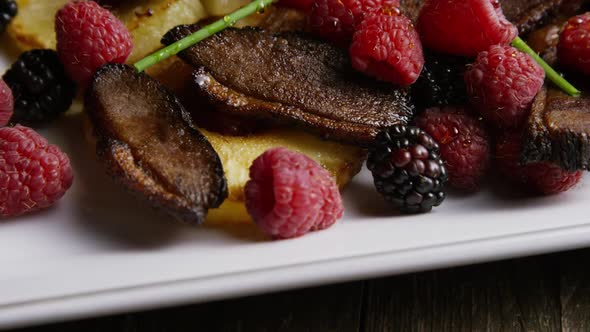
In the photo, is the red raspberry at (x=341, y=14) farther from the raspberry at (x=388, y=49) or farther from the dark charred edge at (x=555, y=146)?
the dark charred edge at (x=555, y=146)

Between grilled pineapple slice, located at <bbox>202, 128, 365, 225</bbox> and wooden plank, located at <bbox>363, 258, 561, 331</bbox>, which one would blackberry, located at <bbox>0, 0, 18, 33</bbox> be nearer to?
grilled pineapple slice, located at <bbox>202, 128, 365, 225</bbox>

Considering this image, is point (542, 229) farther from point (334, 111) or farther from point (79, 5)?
point (79, 5)

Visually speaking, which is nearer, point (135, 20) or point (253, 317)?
point (253, 317)

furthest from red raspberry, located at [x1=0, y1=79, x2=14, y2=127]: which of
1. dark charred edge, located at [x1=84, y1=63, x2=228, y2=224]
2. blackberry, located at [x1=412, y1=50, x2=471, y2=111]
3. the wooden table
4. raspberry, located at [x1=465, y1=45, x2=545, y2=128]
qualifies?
raspberry, located at [x1=465, y1=45, x2=545, y2=128]

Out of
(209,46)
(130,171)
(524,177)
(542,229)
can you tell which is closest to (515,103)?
(524,177)

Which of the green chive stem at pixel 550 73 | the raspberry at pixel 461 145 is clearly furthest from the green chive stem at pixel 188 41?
the green chive stem at pixel 550 73

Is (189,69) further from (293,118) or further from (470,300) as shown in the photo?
(470,300)

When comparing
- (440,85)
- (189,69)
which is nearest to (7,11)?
(189,69)
